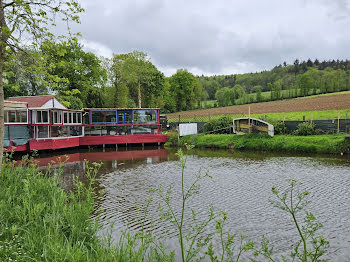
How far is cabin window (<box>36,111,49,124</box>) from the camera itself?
20.7 metres

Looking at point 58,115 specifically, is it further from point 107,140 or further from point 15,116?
point 107,140

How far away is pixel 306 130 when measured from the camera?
21.8 meters

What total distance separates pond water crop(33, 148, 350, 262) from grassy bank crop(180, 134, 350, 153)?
2481mm

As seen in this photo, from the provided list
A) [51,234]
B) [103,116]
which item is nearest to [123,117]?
[103,116]

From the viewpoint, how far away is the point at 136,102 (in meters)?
48.1

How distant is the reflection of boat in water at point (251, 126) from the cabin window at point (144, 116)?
7.50 m

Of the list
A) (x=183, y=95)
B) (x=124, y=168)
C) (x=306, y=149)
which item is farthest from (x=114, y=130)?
(x=183, y=95)

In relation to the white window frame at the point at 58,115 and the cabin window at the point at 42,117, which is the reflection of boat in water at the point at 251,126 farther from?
the cabin window at the point at 42,117

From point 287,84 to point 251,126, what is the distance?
207ft

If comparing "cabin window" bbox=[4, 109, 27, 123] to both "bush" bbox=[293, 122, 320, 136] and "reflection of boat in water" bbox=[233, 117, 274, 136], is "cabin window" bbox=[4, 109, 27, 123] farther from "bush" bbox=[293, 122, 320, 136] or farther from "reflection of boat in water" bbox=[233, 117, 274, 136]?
"bush" bbox=[293, 122, 320, 136]

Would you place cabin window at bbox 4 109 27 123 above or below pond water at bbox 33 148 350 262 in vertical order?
above

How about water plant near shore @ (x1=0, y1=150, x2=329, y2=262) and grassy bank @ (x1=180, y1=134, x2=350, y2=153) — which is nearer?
water plant near shore @ (x1=0, y1=150, x2=329, y2=262)

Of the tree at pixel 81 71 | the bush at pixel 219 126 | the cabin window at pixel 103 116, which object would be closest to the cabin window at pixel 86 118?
the cabin window at pixel 103 116

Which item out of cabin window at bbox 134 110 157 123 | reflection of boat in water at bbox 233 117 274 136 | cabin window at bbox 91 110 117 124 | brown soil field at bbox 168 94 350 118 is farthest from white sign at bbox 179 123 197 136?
brown soil field at bbox 168 94 350 118
